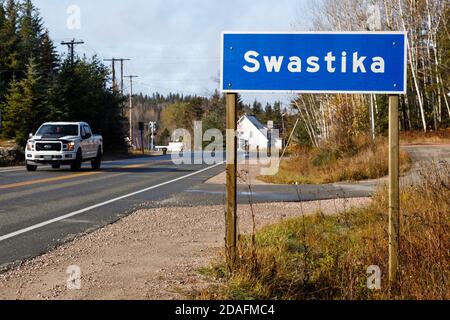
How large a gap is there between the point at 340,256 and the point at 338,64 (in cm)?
236

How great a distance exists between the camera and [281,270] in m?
5.66

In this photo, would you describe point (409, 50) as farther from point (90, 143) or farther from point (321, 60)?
point (321, 60)

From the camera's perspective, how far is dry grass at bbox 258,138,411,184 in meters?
20.1

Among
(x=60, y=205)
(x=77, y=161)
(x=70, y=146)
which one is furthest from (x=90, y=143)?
(x=60, y=205)

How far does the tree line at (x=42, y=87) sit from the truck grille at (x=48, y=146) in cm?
1619

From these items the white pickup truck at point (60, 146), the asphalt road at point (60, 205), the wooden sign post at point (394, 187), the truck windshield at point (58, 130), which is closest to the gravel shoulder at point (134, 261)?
the asphalt road at point (60, 205)

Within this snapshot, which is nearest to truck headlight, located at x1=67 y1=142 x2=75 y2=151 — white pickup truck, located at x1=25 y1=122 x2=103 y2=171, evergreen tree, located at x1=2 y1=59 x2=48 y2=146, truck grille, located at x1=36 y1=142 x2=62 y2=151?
white pickup truck, located at x1=25 y1=122 x2=103 y2=171

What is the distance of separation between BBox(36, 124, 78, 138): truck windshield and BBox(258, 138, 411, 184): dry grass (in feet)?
28.0

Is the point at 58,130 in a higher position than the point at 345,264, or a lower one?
higher

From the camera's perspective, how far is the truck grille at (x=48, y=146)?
23.0 metres

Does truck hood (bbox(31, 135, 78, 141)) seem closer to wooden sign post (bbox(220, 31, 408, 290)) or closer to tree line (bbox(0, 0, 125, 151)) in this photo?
tree line (bbox(0, 0, 125, 151))

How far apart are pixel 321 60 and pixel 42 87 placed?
127ft

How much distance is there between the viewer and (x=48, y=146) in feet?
75.5

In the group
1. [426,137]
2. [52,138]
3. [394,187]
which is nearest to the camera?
[394,187]
